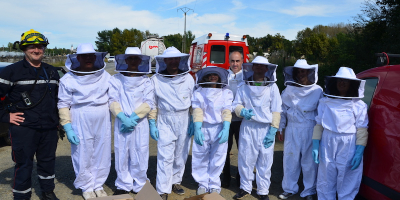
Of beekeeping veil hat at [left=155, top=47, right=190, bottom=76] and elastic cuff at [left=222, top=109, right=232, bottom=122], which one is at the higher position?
beekeeping veil hat at [left=155, top=47, right=190, bottom=76]

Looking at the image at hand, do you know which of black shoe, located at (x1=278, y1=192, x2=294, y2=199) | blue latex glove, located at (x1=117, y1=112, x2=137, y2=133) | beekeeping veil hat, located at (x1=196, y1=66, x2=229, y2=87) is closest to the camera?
blue latex glove, located at (x1=117, y1=112, x2=137, y2=133)

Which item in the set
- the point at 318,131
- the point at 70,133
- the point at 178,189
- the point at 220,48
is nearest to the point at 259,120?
the point at 318,131

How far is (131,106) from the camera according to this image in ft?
12.4

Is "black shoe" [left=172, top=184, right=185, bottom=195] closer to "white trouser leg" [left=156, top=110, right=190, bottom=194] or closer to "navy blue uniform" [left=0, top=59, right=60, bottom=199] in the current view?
"white trouser leg" [left=156, top=110, right=190, bottom=194]

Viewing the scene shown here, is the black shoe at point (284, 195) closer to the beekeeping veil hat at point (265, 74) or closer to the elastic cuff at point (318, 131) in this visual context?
the elastic cuff at point (318, 131)

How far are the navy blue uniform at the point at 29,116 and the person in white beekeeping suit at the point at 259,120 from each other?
8.02 feet

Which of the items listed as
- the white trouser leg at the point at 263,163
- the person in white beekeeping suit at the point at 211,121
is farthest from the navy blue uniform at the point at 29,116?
the white trouser leg at the point at 263,163

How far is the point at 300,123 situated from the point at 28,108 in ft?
11.5

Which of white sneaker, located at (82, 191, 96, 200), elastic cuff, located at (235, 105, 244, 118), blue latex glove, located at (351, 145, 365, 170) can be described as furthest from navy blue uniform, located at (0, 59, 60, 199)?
blue latex glove, located at (351, 145, 365, 170)

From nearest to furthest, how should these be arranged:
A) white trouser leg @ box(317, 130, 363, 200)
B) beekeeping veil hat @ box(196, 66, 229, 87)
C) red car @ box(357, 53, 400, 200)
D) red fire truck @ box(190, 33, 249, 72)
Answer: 1. red car @ box(357, 53, 400, 200)
2. white trouser leg @ box(317, 130, 363, 200)
3. beekeeping veil hat @ box(196, 66, 229, 87)
4. red fire truck @ box(190, 33, 249, 72)

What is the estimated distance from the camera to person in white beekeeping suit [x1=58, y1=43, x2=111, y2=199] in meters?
3.58

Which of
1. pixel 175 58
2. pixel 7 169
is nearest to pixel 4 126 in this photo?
pixel 7 169

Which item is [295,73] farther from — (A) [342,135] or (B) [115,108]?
(B) [115,108]

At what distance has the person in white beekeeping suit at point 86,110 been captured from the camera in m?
3.58
